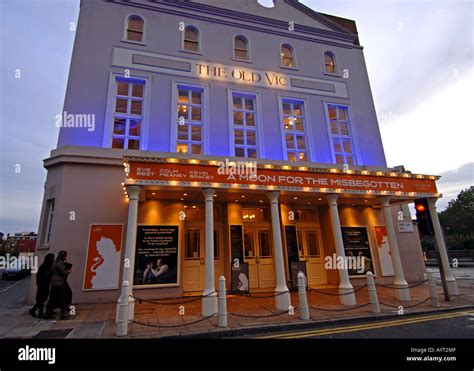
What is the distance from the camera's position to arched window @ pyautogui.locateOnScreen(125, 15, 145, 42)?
1303 cm

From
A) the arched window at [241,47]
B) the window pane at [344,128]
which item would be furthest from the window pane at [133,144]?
the window pane at [344,128]

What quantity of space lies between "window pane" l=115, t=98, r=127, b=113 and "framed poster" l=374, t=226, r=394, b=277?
13.9 meters

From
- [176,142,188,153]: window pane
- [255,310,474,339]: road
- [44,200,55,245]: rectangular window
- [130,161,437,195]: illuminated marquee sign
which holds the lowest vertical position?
[255,310,474,339]: road

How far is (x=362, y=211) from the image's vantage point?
544 inches

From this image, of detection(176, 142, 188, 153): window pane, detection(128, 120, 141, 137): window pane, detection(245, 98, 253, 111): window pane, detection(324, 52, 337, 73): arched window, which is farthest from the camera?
detection(324, 52, 337, 73): arched window

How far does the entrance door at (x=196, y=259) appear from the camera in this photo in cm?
1102

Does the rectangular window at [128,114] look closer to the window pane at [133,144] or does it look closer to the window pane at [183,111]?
the window pane at [133,144]

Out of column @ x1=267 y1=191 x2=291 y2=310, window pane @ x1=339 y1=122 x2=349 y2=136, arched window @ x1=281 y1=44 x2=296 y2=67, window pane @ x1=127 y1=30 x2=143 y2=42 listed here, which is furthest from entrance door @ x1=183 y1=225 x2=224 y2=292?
arched window @ x1=281 y1=44 x2=296 y2=67

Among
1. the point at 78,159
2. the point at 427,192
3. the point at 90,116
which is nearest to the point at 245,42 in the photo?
the point at 90,116

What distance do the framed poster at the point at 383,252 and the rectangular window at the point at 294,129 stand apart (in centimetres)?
543

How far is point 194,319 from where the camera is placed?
7.20 metres

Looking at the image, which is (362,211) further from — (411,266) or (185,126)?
(185,126)

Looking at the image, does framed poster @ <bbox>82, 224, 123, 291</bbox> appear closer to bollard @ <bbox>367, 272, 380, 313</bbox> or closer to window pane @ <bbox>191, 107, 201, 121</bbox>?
window pane @ <bbox>191, 107, 201, 121</bbox>
